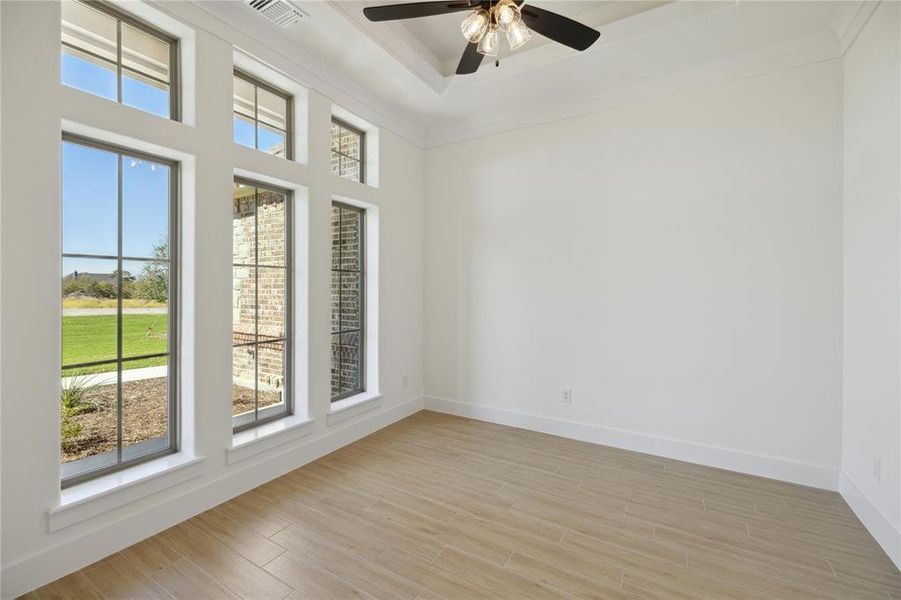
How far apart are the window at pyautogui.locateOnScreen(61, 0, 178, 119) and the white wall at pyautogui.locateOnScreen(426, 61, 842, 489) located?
265 cm

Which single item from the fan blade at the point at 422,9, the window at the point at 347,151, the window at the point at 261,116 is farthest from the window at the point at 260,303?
the fan blade at the point at 422,9

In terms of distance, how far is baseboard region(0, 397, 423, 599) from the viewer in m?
1.80

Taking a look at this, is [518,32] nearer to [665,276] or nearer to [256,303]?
[665,276]

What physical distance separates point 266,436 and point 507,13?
9.83 feet

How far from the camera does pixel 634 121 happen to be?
3443mm

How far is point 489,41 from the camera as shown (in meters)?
2.03

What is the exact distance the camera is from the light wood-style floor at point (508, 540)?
6.11ft

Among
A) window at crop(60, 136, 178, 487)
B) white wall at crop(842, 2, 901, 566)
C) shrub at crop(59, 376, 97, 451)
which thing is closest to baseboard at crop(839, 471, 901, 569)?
white wall at crop(842, 2, 901, 566)

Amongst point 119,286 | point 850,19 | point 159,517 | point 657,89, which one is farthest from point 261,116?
point 850,19

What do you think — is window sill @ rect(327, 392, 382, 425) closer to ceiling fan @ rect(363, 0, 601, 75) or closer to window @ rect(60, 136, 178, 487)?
window @ rect(60, 136, 178, 487)

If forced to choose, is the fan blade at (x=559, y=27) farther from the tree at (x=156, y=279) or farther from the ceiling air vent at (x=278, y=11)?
the tree at (x=156, y=279)

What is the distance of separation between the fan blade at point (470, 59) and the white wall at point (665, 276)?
157cm

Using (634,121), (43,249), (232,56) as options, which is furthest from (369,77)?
(43,249)

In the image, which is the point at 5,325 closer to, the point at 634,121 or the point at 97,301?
the point at 97,301
